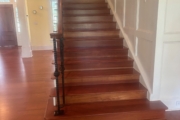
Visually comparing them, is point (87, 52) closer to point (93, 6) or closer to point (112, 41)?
point (112, 41)

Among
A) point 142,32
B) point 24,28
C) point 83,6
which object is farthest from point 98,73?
point 24,28

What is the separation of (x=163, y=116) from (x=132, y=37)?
1396 mm

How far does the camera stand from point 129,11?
3.08m

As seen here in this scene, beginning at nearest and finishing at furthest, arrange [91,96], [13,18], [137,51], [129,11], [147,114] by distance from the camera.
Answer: [147,114], [91,96], [137,51], [129,11], [13,18]

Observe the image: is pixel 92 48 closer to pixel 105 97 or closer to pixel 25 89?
pixel 105 97

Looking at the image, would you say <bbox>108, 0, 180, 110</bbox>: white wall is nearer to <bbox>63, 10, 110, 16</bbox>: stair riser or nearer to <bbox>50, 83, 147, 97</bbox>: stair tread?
<bbox>50, 83, 147, 97</bbox>: stair tread

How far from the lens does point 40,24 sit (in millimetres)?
7238

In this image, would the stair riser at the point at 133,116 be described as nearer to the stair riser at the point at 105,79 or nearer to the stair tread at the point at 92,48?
the stair riser at the point at 105,79

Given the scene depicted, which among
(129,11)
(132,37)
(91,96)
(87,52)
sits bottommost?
(91,96)

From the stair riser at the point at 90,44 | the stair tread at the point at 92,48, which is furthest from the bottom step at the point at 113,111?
the stair riser at the point at 90,44

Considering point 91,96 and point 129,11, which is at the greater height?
point 129,11

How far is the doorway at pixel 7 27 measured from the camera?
7.91 meters

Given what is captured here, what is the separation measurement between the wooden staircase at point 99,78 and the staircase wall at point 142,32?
147 mm

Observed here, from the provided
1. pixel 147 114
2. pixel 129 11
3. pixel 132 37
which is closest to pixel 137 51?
pixel 132 37
